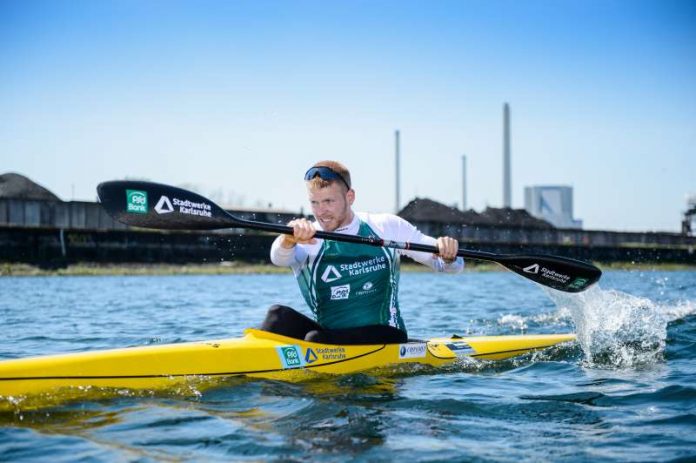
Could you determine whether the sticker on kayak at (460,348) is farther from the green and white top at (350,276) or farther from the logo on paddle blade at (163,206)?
the logo on paddle blade at (163,206)

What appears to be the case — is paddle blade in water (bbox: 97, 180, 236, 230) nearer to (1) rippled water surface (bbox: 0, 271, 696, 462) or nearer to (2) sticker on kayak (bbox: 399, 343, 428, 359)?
(1) rippled water surface (bbox: 0, 271, 696, 462)

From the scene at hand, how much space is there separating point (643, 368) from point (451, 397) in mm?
2214

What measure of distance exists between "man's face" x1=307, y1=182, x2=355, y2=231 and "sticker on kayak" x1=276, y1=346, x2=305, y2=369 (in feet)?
3.35

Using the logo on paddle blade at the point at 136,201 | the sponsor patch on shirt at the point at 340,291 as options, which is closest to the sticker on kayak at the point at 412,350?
the sponsor patch on shirt at the point at 340,291

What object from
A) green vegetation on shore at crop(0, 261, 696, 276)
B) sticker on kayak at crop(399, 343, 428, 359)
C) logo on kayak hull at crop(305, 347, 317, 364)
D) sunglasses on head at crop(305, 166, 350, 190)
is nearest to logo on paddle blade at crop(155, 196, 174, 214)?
sunglasses on head at crop(305, 166, 350, 190)

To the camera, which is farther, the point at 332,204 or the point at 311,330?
the point at 311,330

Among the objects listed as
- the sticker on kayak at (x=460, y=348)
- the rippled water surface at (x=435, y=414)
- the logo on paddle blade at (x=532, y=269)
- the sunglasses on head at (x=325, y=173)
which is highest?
the sunglasses on head at (x=325, y=173)

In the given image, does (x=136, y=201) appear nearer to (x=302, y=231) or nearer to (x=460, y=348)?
(x=302, y=231)

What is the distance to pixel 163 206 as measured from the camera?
6168mm

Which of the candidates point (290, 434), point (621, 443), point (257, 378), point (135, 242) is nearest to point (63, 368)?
point (257, 378)

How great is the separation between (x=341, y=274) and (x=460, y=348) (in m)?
1.51

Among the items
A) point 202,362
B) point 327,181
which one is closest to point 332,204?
point 327,181

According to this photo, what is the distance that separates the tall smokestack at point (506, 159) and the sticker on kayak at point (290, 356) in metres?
59.2

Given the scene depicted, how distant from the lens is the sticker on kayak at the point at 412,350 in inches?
242
